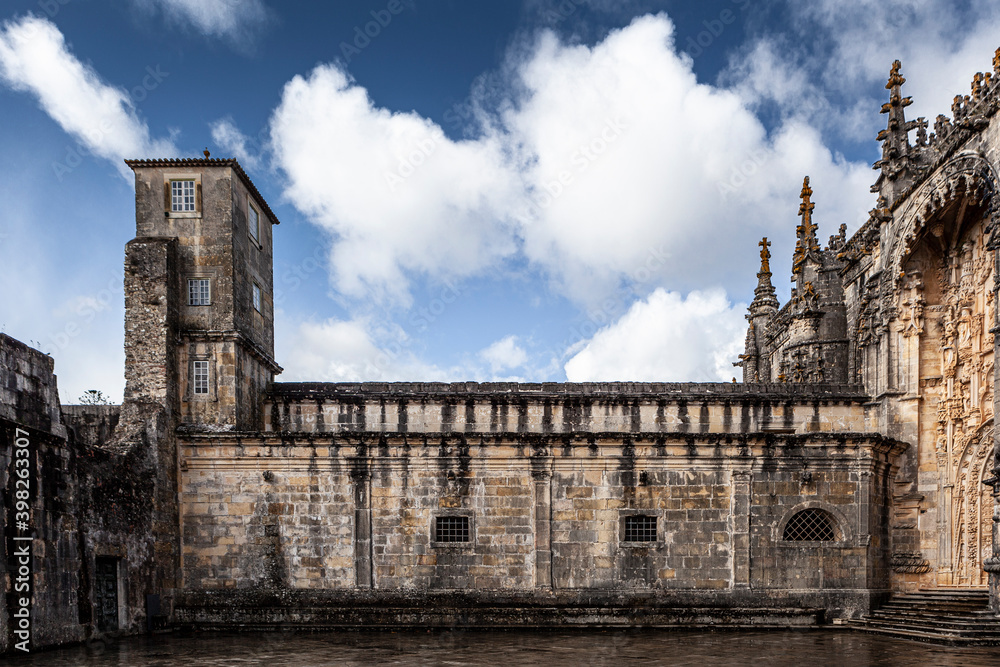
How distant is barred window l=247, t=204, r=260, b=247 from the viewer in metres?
24.3

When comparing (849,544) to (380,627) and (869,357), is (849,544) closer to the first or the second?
(869,357)

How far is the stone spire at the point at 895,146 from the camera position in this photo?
24016 millimetres

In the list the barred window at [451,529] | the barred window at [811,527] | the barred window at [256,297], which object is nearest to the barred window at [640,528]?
the barred window at [811,527]

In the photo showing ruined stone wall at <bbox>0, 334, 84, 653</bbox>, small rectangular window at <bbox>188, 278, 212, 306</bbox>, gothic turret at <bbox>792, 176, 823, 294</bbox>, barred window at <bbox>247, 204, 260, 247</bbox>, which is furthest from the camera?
gothic turret at <bbox>792, 176, 823, 294</bbox>

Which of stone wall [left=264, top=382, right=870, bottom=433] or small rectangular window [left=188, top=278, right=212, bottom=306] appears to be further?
stone wall [left=264, top=382, right=870, bottom=433]

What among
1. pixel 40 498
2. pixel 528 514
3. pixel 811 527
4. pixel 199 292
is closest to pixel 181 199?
pixel 199 292

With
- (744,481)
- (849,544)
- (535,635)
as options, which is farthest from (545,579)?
(849,544)

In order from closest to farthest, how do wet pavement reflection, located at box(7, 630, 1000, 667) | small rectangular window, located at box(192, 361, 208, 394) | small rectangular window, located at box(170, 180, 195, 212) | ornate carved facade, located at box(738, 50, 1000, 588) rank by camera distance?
wet pavement reflection, located at box(7, 630, 1000, 667)
ornate carved facade, located at box(738, 50, 1000, 588)
small rectangular window, located at box(192, 361, 208, 394)
small rectangular window, located at box(170, 180, 195, 212)

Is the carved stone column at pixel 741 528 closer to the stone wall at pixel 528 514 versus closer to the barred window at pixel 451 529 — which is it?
the stone wall at pixel 528 514

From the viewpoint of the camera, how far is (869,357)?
25.2 metres

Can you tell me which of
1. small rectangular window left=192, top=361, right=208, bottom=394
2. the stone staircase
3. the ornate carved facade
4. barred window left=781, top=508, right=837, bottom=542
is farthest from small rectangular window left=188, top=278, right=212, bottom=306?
the ornate carved facade

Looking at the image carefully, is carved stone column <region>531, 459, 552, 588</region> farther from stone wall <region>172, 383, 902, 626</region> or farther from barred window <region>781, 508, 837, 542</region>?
barred window <region>781, 508, 837, 542</region>

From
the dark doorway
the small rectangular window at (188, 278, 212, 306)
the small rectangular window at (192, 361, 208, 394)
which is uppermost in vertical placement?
the small rectangular window at (188, 278, 212, 306)

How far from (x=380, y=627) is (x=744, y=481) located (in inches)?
436
